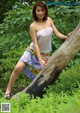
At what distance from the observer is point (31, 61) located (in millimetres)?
6938

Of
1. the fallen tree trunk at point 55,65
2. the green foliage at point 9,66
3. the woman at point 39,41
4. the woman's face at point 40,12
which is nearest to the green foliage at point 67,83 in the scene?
the fallen tree trunk at point 55,65

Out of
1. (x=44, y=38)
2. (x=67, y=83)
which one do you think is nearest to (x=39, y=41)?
(x=44, y=38)

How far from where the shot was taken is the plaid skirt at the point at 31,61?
6.90 meters

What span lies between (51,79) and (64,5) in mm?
4198

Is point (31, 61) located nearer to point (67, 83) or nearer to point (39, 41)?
point (39, 41)

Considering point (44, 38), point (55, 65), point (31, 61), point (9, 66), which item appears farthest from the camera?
point (9, 66)

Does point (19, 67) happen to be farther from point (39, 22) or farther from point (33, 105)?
point (33, 105)

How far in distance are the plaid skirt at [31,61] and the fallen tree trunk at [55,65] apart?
0.32m

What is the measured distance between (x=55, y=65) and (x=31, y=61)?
486 mm

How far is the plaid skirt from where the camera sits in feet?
22.6

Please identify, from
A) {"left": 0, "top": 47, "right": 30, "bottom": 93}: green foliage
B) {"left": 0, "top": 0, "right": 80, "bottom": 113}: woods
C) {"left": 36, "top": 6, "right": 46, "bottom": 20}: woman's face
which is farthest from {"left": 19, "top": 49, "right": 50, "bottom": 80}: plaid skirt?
{"left": 0, "top": 47, "right": 30, "bottom": 93}: green foliage

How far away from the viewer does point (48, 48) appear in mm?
6855

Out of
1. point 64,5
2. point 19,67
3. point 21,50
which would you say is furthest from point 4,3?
point 19,67

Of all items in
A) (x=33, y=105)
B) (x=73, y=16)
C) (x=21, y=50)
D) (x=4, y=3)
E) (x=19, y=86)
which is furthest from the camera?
(x=4, y=3)
